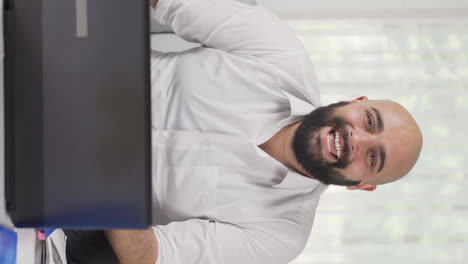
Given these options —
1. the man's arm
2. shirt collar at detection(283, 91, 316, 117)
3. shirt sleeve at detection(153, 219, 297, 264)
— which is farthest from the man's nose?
the man's arm

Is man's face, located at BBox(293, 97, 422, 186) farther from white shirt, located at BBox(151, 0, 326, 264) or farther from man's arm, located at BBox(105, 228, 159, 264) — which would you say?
man's arm, located at BBox(105, 228, 159, 264)

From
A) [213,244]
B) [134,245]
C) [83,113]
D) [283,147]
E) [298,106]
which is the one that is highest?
[83,113]

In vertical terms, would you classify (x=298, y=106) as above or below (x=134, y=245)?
above

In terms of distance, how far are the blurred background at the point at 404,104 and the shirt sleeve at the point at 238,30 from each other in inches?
15.1

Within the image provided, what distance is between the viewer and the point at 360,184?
4.76ft

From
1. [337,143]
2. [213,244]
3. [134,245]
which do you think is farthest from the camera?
[337,143]

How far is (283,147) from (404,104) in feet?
2.02

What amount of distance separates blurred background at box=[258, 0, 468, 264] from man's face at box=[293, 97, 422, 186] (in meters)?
0.37

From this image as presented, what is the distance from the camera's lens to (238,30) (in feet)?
4.37

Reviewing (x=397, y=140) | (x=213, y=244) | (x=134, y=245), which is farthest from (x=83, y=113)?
Answer: (x=397, y=140)

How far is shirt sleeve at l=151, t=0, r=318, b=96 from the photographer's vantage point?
1302 mm

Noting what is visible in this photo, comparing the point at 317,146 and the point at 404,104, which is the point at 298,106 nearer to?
the point at 317,146

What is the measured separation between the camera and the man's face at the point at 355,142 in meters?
1.32

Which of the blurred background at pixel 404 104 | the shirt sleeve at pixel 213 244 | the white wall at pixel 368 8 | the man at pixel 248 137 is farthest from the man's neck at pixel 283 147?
the white wall at pixel 368 8
